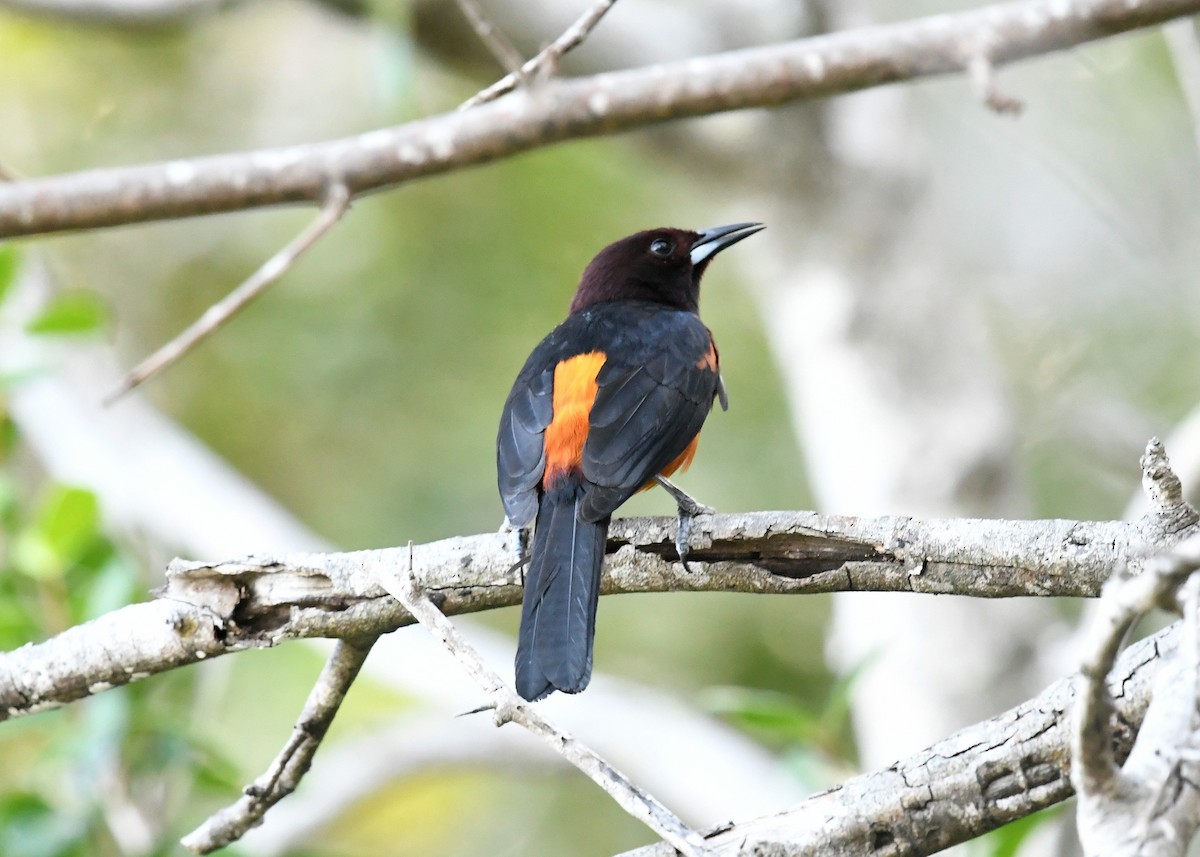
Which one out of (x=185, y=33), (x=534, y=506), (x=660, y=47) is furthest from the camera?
(x=185, y=33)

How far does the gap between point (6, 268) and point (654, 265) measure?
2.20 meters

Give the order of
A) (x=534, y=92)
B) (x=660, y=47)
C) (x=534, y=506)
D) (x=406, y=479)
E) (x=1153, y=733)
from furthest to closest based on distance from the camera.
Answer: (x=406, y=479)
(x=660, y=47)
(x=534, y=506)
(x=534, y=92)
(x=1153, y=733)

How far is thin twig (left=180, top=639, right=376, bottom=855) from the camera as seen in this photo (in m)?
2.78

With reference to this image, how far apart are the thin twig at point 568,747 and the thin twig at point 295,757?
502 millimetres

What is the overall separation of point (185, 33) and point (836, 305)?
11.3ft

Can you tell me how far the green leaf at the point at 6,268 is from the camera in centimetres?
407

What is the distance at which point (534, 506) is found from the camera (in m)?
3.35

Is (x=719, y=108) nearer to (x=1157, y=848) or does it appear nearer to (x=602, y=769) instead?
(x=602, y=769)

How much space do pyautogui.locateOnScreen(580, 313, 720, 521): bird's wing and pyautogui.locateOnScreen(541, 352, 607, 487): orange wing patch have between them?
0.11ft

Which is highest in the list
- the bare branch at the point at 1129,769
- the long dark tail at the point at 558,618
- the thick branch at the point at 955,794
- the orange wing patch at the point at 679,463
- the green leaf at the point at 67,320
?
the green leaf at the point at 67,320

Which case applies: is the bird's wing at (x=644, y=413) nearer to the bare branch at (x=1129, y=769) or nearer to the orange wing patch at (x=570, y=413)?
the orange wing patch at (x=570, y=413)

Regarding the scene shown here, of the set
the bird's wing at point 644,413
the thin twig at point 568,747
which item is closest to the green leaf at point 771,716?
the bird's wing at point 644,413

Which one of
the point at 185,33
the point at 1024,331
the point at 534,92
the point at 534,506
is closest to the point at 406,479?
the point at 185,33

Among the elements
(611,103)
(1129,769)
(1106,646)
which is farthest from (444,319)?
(1106,646)
